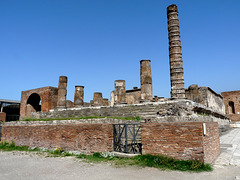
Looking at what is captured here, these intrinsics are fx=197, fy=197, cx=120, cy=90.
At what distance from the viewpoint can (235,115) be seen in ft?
93.4

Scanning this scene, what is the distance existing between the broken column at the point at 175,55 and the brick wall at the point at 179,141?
6.50 meters

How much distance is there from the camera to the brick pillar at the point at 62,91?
16094mm

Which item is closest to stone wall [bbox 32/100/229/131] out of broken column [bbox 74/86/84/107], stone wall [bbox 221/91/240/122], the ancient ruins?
the ancient ruins

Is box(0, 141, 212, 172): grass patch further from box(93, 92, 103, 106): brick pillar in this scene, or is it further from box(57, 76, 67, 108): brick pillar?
box(93, 92, 103, 106): brick pillar

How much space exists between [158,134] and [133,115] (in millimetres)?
5632

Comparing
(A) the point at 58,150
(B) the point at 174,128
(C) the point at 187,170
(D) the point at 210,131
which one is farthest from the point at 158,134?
(A) the point at 58,150

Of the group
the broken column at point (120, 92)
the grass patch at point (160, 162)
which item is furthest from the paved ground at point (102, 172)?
the broken column at point (120, 92)

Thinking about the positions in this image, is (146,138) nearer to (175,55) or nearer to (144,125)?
(144,125)

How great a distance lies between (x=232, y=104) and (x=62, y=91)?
2556 centimetres

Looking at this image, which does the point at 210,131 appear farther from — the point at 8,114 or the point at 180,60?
the point at 8,114

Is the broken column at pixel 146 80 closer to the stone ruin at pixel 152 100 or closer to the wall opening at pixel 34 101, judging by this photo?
the stone ruin at pixel 152 100

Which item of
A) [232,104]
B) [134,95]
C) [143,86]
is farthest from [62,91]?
[232,104]

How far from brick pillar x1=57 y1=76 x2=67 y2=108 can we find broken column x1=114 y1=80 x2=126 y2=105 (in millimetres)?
5029

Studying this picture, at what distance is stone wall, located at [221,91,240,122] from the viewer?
2852 cm
